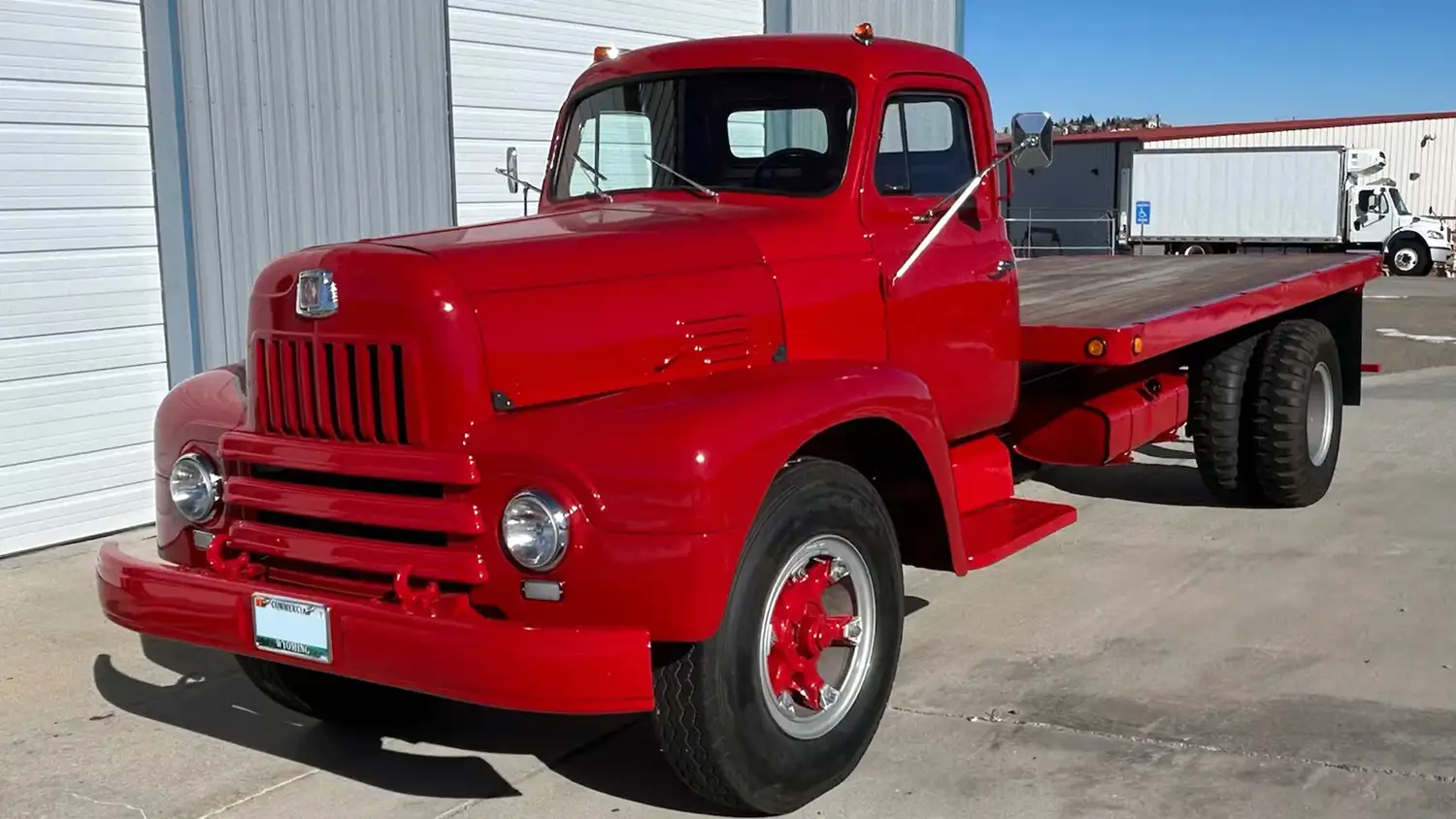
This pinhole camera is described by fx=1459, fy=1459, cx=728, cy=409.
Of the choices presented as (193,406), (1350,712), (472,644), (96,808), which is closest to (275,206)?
(193,406)

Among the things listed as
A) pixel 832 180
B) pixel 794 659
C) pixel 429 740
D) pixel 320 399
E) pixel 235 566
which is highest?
pixel 832 180

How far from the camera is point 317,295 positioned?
3832mm

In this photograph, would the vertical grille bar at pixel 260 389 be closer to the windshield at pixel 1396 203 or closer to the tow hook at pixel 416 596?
the tow hook at pixel 416 596

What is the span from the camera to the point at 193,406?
4.38 metres

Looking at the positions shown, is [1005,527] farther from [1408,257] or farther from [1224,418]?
[1408,257]

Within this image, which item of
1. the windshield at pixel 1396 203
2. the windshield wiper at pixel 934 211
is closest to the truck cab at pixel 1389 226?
the windshield at pixel 1396 203

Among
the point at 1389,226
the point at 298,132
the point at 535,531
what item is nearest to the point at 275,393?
the point at 535,531

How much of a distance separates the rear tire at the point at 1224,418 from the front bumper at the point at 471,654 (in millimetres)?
4692

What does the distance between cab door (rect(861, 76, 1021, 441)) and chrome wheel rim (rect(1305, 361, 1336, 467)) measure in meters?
3.01

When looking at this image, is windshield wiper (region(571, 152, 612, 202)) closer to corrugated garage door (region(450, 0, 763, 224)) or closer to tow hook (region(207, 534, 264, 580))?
tow hook (region(207, 534, 264, 580))

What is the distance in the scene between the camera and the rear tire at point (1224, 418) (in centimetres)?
725

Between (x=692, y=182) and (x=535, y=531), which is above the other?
(x=692, y=182)

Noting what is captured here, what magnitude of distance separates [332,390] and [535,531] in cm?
77

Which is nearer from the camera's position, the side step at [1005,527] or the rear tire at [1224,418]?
the side step at [1005,527]
